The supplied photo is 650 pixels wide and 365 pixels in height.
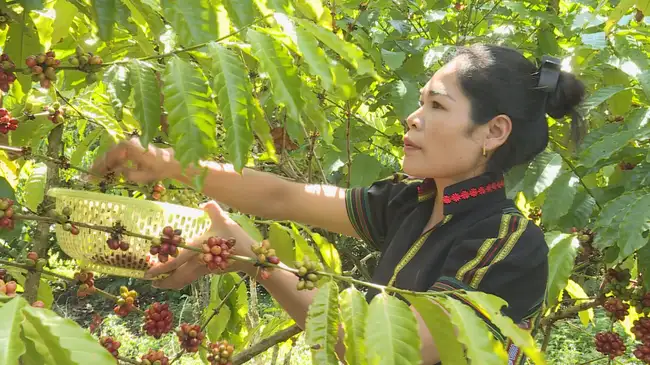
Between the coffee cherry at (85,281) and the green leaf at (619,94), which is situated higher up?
the green leaf at (619,94)

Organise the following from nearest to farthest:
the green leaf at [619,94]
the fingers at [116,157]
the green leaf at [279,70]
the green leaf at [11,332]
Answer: the green leaf at [11,332] → the green leaf at [279,70] → the fingers at [116,157] → the green leaf at [619,94]

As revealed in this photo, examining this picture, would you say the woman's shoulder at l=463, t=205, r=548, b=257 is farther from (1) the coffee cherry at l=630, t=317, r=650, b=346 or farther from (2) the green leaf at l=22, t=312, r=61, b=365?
(2) the green leaf at l=22, t=312, r=61, b=365

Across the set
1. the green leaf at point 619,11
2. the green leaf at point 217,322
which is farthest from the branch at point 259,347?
the green leaf at point 619,11

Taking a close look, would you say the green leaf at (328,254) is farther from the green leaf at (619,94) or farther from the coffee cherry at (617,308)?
the green leaf at (619,94)

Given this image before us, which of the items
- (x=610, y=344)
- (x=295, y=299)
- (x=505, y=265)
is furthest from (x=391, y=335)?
(x=610, y=344)

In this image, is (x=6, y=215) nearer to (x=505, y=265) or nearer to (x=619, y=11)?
(x=505, y=265)

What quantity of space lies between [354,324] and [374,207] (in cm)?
93

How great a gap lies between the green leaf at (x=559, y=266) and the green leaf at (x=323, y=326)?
0.90m

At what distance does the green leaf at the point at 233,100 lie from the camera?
2.86 feet

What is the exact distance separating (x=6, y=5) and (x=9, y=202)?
289mm

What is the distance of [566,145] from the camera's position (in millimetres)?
2090

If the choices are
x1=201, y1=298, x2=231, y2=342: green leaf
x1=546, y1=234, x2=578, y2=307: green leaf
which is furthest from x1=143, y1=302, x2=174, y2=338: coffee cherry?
x1=546, y1=234, x2=578, y2=307: green leaf

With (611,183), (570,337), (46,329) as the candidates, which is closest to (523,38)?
(611,183)

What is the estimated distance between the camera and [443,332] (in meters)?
0.88
